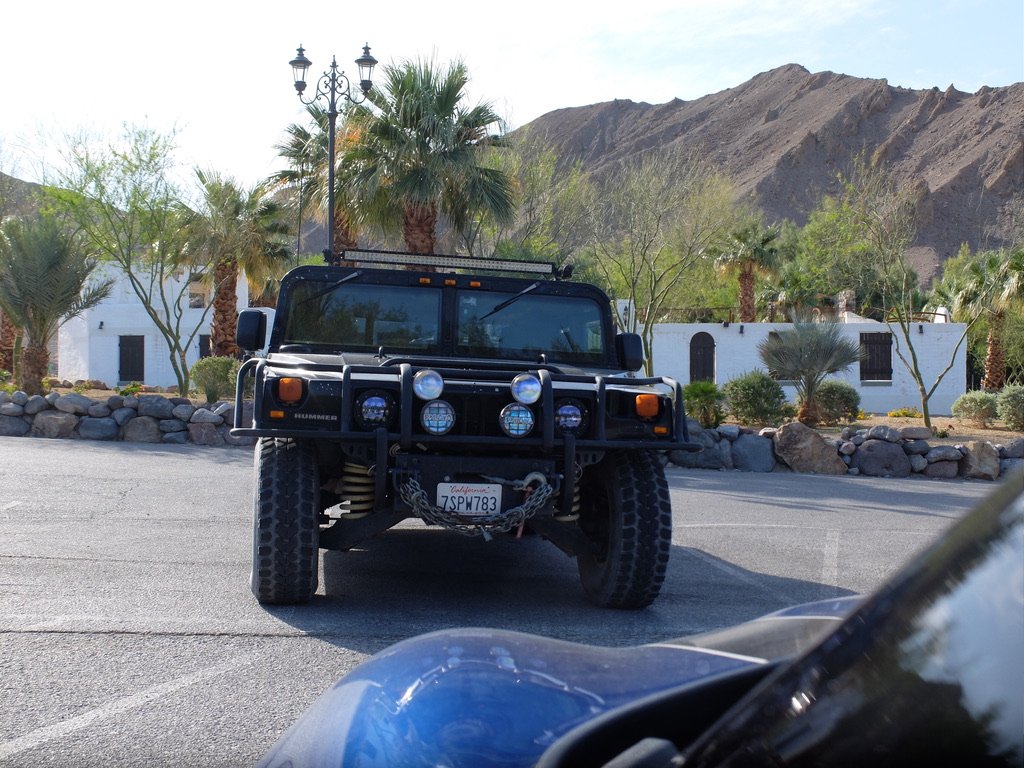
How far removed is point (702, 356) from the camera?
3169 cm

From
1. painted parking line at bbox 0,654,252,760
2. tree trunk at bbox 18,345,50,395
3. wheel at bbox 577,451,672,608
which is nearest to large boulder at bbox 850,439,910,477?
wheel at bbox 577,451,672,608

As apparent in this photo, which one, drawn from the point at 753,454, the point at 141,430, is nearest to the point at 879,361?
the point at 753,454

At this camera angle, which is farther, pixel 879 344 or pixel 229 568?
pixel 879 344

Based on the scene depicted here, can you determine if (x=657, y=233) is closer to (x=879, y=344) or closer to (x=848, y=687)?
(x=879, y=344)

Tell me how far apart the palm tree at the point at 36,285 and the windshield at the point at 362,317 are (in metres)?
13.9

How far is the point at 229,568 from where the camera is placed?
650cm

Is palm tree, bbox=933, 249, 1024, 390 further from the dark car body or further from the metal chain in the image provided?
the dark car body

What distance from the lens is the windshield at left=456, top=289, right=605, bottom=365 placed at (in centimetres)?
688

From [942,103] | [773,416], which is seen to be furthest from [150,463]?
[942,103]

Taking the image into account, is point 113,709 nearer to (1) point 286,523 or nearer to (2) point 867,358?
(1) point 286,523

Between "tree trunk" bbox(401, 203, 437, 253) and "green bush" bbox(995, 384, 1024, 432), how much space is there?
12362mm

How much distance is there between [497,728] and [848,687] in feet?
2.12

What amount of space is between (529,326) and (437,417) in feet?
6.62

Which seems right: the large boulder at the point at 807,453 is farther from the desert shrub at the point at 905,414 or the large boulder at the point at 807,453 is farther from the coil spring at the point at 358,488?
the desert shrub at the point at 905,414
